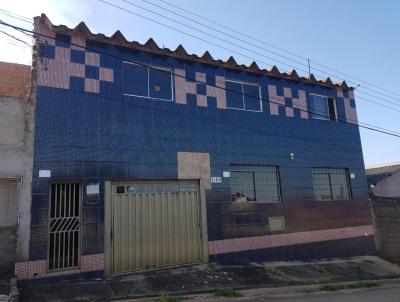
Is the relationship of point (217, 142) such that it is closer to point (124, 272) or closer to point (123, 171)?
point (123, 171)

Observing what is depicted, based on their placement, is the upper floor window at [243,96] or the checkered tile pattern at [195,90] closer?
the checkered tile pattern at [195,90]

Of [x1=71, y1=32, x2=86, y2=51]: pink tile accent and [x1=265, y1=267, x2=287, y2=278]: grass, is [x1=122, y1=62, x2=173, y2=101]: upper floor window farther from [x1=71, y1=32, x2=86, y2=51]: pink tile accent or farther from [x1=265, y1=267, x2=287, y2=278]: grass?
[x1=265, y1=267, x2=287, y2=278]: grass

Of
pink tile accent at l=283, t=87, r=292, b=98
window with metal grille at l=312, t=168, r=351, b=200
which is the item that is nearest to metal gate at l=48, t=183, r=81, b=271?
pink tile accent at l=283, t=87, r=292, b=98

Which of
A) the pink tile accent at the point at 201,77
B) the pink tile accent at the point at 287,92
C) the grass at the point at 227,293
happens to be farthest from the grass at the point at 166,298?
the pink tile accent at the point at 287,92

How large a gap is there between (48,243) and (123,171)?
8.21 ft

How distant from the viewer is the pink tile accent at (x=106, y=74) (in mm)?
10102

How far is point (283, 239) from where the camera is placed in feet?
39.8

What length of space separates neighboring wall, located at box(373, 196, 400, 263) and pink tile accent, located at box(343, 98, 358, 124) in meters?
3.19

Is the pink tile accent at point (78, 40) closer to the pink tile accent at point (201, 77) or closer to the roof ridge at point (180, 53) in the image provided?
the roof ridge at point (180, 53)

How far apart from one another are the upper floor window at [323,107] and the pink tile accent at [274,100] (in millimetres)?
1645

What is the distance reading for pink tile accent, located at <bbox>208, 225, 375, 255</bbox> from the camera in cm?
1098

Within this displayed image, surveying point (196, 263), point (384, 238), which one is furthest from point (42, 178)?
point (384, 238)

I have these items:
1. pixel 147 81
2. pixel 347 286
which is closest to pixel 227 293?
pixel 347 286

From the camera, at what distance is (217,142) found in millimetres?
11617
